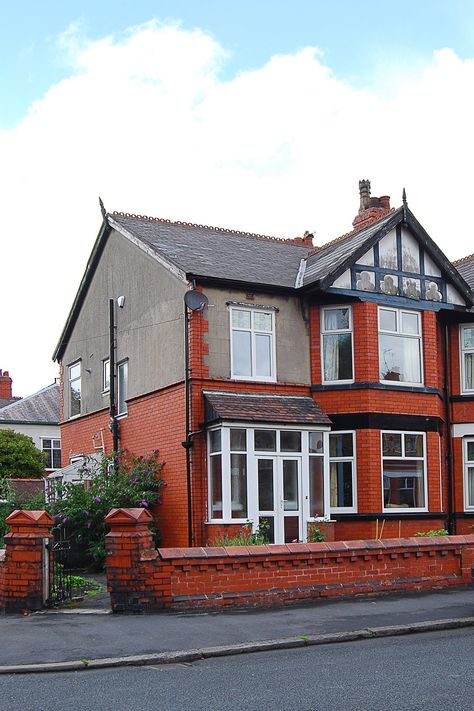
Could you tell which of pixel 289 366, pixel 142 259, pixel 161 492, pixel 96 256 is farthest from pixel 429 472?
pixel 96 256

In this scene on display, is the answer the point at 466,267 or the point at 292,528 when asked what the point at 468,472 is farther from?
the point at 466,267

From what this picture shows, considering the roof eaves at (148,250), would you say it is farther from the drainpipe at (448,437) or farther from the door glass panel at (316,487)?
the drainpipe at (448,437)

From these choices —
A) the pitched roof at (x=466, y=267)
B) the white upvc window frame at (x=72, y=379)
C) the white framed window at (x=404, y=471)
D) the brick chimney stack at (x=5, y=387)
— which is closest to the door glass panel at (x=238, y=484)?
the white framed window at (x=404, y=471)

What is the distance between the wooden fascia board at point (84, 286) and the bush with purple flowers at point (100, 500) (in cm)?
626

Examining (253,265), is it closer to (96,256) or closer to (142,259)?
(142,259)

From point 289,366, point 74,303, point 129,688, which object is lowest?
point 129,688

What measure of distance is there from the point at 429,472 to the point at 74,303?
1126cm

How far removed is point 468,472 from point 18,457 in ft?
74.3

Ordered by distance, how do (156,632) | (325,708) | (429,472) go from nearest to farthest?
1. (325,708)
2. (156,632)
3. (429,472)

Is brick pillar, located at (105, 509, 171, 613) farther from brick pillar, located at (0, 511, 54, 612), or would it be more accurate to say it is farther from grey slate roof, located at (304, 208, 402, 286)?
grey slate roof, located at (304, 208, 402, 286)

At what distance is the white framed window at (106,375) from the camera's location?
77.4ft

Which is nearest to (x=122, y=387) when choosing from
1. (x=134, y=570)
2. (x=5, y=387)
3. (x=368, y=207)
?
(x=368, y=207)

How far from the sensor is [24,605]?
12102 millimetres

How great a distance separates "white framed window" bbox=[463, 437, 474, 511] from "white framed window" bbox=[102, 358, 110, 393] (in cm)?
923
